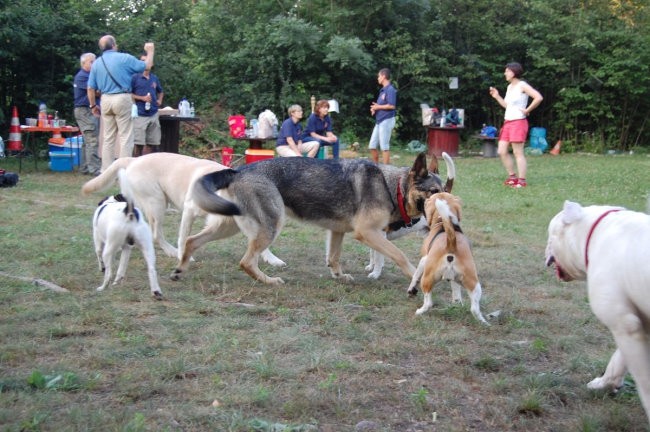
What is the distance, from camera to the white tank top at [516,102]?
1281 cm

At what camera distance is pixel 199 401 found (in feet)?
11.6

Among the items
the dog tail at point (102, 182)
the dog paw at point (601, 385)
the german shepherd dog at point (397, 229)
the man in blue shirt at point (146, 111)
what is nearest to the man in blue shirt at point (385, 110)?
the man in blue shirt at point (146, 111)

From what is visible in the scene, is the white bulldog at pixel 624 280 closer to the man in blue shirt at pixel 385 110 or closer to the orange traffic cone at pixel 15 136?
the man in blue shirt at pixel 385 110

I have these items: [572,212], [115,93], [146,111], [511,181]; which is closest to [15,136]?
[146,111]

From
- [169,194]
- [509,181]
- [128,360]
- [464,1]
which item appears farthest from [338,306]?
[464,1]

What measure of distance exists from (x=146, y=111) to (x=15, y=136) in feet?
17.7

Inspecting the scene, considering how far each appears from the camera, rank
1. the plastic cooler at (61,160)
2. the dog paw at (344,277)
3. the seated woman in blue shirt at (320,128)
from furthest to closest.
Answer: the plastic cooler at (61,160), the seated woman in blue shirt at (320,128), the dog paw at (344,277)

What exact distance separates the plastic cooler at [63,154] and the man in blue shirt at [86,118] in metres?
0.58

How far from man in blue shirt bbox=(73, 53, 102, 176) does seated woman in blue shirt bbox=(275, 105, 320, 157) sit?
12.5 feet

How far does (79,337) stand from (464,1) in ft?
71.6

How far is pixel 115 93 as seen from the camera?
11969 mm

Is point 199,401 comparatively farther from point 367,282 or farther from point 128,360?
point 367,282

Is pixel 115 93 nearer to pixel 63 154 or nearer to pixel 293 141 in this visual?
pixel 293 141

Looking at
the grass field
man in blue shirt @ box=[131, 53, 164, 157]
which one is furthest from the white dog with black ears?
man in blue shirt @ box=[131, 53, 164, 157]
